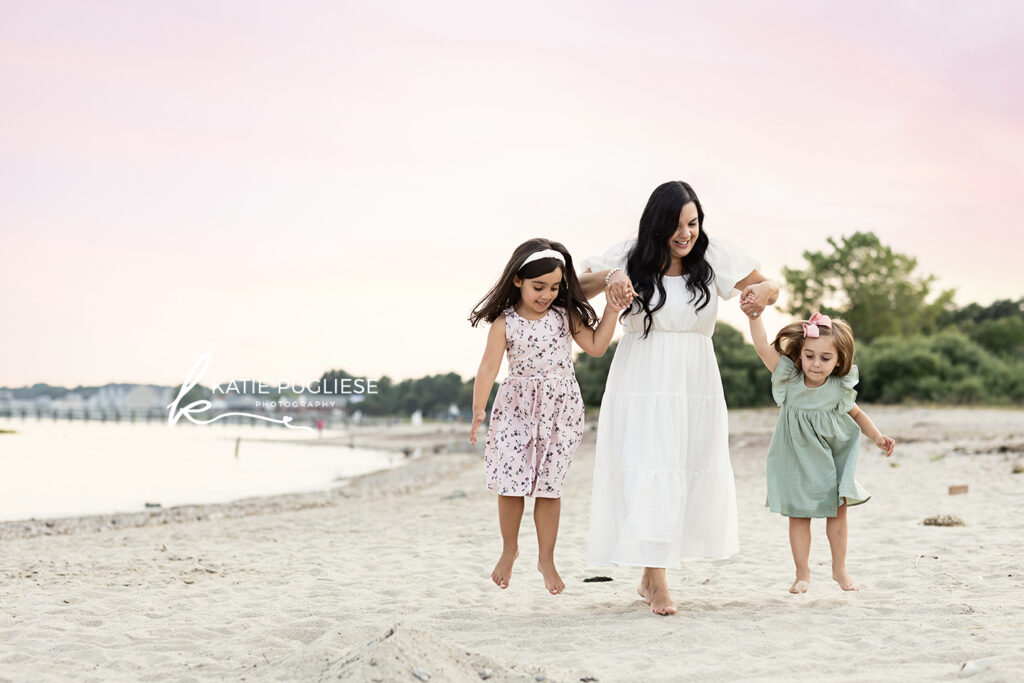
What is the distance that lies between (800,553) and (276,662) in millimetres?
2641

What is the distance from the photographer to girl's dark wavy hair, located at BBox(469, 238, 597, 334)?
4398mm

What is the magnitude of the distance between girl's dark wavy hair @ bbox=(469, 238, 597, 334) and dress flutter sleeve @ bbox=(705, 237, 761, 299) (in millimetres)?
666

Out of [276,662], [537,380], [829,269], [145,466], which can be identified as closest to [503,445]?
[537,380]

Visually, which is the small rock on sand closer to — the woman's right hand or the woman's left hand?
the woman's left hand

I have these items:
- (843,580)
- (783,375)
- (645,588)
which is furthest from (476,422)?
(843,580)

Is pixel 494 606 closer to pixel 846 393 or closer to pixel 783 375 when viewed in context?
pixel 783 375

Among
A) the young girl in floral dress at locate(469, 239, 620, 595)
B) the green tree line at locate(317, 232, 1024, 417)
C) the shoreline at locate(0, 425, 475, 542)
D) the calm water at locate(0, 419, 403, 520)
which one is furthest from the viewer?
the green tree line at locate(317, 232, 1024, 417)

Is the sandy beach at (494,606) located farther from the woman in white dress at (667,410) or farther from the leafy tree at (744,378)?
the leafy tree at (744,378)

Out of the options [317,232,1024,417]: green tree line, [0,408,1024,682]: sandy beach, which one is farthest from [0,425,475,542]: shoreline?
[317,232,1024,417]: green tree line

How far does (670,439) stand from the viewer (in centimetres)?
421

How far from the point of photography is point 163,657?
381cm

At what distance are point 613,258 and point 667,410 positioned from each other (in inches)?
33.7

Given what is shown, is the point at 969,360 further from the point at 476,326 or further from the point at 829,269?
the point at 476,326

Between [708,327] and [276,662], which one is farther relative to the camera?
[708,327]
